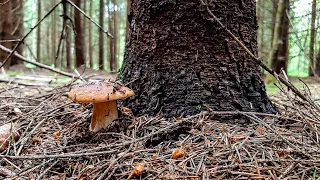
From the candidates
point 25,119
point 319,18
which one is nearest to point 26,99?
point 25,119

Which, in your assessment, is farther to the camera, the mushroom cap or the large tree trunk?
the large tree trunk

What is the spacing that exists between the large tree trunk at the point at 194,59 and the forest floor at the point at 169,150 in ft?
0.44

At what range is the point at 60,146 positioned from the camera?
1.76 meters

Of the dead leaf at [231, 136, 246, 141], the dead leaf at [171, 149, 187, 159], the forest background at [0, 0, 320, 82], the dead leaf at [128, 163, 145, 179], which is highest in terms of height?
the forest background at [0, 0, 320, 82]

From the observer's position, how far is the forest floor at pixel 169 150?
1.37 meters

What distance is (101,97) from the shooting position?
5.49 feet

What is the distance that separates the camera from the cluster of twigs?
53.9 inches

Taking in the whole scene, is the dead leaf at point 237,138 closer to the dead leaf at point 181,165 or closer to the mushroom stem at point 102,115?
the dead leaf at point 181,165

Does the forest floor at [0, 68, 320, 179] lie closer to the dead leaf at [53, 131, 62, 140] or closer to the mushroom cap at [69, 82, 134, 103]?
the dead leaf at [53, 131, 62, 140]

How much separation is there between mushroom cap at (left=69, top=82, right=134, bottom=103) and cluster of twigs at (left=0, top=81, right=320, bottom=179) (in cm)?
26

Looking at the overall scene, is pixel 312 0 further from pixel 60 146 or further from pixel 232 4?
pixel 60 146

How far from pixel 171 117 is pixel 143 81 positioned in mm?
364

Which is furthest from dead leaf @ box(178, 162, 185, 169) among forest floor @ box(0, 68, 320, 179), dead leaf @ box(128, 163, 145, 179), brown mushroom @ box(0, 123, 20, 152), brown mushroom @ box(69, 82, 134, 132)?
brown mushroom @ box(0, 123, 20, 152)

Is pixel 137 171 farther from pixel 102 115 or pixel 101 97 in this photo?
pixel 102 115
